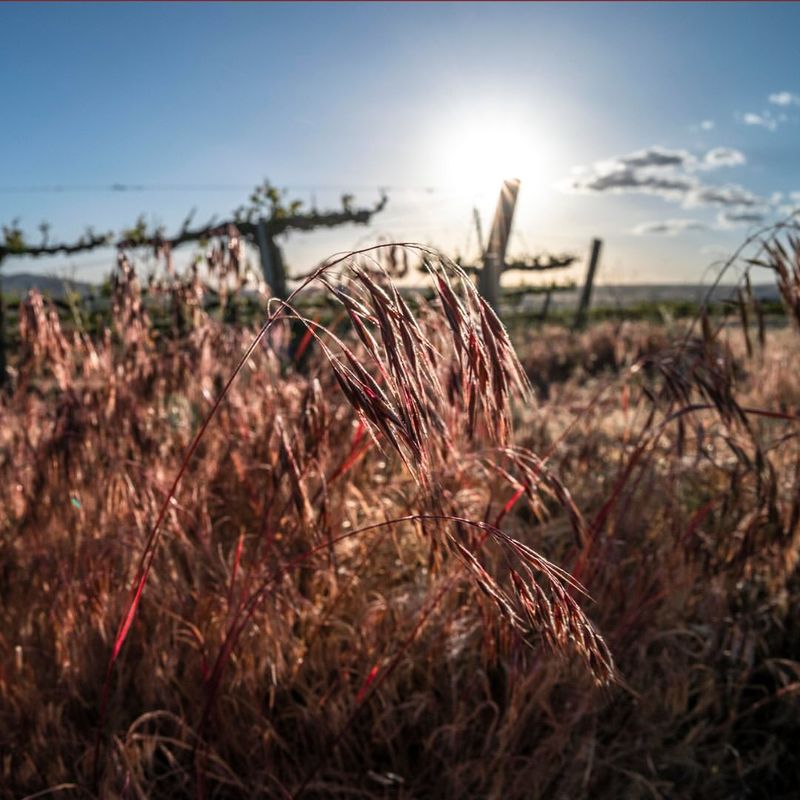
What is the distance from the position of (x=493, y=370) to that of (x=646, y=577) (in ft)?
5.17

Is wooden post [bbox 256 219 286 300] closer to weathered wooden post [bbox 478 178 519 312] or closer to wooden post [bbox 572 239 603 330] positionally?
weathered wooden post [bbox 478 178 519 312]

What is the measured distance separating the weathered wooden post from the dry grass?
1.36 m

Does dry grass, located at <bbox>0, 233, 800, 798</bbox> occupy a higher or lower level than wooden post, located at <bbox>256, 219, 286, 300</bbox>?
lower

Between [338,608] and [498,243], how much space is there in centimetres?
239

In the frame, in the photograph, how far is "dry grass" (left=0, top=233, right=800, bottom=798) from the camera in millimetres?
1749

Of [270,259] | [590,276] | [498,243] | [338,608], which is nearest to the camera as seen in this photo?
[338,608]

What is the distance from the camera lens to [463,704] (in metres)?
1.85

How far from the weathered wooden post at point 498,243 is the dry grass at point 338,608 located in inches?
53.7

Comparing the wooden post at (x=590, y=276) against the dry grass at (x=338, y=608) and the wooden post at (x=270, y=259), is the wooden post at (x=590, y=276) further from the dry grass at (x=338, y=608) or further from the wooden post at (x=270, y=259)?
the dry grass at (x=338, y=608)

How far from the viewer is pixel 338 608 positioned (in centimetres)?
215

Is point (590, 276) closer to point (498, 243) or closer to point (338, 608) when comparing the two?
point (498, 243)

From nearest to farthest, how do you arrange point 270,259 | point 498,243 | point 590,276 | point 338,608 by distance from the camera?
point 338,608
point 498,243
point 270,259
point 590,276

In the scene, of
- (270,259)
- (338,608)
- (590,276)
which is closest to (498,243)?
(338,608)

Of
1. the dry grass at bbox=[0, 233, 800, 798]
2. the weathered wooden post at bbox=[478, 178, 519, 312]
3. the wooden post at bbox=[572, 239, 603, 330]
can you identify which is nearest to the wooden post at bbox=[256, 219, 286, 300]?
the weathered wooden post at bbox=[478, 178, 519, 312]
